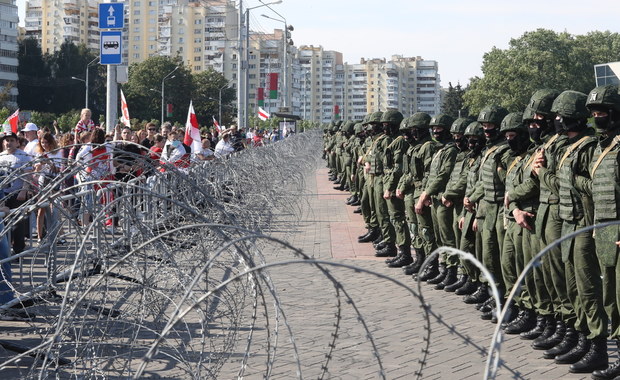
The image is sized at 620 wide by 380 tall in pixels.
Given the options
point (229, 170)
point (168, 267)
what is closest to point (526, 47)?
point (229, 170)

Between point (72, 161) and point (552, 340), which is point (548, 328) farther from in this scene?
point (72, 161)

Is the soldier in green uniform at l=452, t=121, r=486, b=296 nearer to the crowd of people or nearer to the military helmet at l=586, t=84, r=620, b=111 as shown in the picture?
the military helmet at l=586, t=84, r=620, b=111

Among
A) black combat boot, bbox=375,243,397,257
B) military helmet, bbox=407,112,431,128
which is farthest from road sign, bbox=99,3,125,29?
military helmet, bbox=407,112,431,128

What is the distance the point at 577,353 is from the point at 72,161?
12.5 feet

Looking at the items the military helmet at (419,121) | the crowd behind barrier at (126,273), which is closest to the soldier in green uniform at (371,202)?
the military helmet at (419,121)

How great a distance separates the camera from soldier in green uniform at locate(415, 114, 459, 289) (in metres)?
10.2

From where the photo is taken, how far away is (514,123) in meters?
8.06

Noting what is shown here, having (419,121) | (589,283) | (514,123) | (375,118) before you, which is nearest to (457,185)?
(514,123)

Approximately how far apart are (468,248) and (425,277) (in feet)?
5.56

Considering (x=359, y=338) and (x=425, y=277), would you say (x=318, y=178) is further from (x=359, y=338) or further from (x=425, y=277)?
(x=359, y=338)

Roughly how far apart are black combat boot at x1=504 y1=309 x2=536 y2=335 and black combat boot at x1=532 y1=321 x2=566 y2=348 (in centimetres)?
57

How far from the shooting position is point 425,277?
10891mm

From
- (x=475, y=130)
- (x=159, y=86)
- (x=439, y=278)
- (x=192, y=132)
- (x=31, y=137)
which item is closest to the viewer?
(x=475, y=130)

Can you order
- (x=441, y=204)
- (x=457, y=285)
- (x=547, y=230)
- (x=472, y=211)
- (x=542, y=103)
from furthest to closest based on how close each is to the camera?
1. (x=441, y=204)
2. (x=457, y=285)
3. (x=472, y=211)
4. (x=542, y=103)
5. (x=547, y=230)
